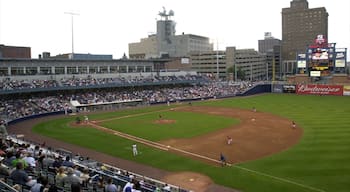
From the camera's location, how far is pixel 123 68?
8344cm

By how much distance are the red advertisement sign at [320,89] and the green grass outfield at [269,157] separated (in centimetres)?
2477

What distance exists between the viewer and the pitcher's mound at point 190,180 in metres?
20.5

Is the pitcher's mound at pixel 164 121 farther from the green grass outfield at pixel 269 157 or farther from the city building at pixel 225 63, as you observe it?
the city building at pixel 225 63

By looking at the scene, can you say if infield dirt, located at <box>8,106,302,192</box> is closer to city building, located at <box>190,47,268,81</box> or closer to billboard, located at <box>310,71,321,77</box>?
billboard, located at <box>310,71,321,77</box>

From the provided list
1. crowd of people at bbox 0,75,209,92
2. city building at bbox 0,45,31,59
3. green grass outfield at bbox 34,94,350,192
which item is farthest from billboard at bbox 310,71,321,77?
city building at bbox 0,45,31,59

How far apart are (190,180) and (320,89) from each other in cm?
6271

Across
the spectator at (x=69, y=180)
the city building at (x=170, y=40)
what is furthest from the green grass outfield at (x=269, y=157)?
the city building at (x=170, y=40)

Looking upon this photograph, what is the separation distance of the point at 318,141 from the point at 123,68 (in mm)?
60125

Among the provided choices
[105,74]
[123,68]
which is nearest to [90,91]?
[105,74]

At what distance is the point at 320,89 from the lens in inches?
2972

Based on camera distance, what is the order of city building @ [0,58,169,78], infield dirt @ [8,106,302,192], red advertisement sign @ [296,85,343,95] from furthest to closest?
red advertisement sign @ [296,85,343,95] → city building @ [0,58,169,78] → infield dirt @ [8,106,302,192]

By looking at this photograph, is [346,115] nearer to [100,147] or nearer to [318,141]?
[318,141]

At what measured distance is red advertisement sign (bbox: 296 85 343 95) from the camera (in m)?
72.7

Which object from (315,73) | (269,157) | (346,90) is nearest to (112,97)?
(315,73)
